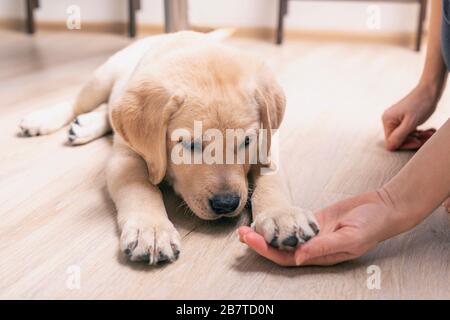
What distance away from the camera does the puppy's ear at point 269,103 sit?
4.97 ft

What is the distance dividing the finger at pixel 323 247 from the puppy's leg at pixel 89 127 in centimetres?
114

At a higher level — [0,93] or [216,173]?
[216,173]

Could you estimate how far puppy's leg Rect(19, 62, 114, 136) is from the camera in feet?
7.43

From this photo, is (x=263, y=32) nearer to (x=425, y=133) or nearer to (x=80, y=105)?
(x=80, y=105)

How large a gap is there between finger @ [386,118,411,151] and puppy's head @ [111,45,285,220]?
0.67m

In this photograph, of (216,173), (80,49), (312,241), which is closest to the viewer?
(312,241)

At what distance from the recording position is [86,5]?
206 inches

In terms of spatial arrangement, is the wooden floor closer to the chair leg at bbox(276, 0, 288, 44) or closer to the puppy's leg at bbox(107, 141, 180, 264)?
the puppy's leg at bbox(107, 141, 180, 264)

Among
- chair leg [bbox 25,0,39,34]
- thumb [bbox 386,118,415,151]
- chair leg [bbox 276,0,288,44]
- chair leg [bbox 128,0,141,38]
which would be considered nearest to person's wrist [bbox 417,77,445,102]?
thumb [bbox 386,118,415,151]

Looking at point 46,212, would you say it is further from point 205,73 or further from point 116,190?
point 205,73

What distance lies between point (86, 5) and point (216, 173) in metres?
4.27

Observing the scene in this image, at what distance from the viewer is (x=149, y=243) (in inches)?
50.3
